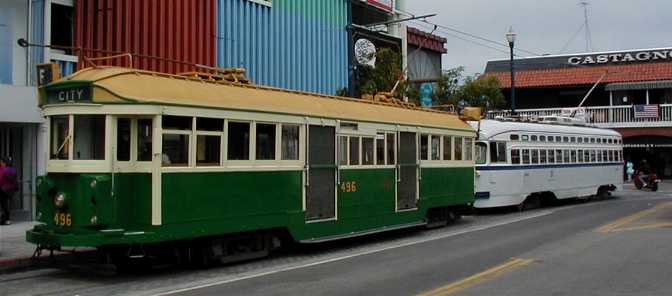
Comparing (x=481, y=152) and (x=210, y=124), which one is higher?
(x=210, y=124)

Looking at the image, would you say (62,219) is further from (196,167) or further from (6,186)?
(6,186)

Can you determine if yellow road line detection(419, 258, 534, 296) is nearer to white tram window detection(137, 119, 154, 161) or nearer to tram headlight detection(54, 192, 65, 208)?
white tram window detection(137, 119, 154, 161)

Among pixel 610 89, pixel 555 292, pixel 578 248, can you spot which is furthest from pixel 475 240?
pixel 610 89

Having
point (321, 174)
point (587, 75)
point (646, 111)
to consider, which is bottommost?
point (321, 174)

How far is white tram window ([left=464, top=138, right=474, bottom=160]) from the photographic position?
1870 cm

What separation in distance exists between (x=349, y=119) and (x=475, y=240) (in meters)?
3.90

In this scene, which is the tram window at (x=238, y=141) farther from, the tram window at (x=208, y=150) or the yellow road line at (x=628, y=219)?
the yellow road line at (x=628, y=219)

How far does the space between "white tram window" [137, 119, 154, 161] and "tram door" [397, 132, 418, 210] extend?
6.67 meters

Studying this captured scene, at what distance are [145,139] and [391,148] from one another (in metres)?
6.42

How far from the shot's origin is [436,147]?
56.5 feet

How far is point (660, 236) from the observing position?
606 inches

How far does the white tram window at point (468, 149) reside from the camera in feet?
61.4

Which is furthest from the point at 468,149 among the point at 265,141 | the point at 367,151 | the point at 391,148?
the point at 265,141

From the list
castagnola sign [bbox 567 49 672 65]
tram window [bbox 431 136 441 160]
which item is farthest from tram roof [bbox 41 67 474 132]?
castagnola sign [bbox 567 49 672 65]
